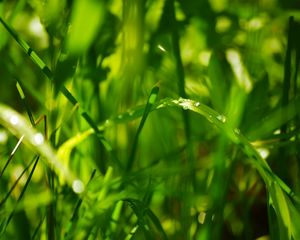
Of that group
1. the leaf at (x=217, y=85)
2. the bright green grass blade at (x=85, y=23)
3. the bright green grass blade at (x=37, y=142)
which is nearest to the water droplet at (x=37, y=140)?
A: the bright green grass blade at (x=37, y=142)

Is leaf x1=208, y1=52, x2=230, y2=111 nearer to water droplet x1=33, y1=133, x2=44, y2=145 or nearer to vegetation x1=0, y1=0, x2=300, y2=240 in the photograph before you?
vegetation x1=0, y1=0, x2=300, y2=240

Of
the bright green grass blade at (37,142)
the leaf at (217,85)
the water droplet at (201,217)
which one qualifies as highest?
the leaf at (217,85)

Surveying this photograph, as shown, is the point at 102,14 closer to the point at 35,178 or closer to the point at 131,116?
the point at 131,116

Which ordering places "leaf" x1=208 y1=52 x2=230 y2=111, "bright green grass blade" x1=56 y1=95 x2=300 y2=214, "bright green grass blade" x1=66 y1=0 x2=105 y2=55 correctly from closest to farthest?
1. "bright green grass blade" x1=66 y1=0 x2=105 y2=55
2. "bright green grass blade" x1=56 y1=95 x2=300 y2=214
3. "leaf" x1=208 y1=52 x2=230 y2=111

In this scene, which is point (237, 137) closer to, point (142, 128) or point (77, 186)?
point (77, 186)

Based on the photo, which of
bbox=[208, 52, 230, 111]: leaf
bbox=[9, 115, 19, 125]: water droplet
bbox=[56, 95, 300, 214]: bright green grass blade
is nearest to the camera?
bbox=[56, 95, 300, 214]: bright green grass blade

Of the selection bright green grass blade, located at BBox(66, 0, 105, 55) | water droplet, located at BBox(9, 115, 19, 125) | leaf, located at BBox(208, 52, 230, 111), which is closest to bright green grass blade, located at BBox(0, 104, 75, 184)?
water droplet, located at BBox(9, 115, 19, 125)

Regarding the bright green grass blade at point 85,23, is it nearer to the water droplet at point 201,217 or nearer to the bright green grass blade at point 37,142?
the bright green grass blade at point 37,142

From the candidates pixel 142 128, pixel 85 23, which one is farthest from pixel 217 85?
pixel 85 23

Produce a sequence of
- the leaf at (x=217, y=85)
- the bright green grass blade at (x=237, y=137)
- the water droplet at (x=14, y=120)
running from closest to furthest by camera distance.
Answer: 1. the bright green grass blade at (x=237, y=137)
2. the water droplet at (x=14, y=120)
3. the leaf at (x=217, y=85)
